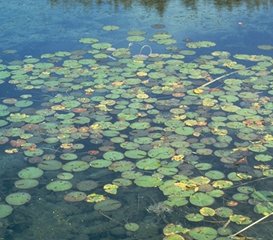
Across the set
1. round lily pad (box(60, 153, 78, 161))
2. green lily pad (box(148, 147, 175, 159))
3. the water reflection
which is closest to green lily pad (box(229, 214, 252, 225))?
green lily pad (box(148, 147, 175, 159))

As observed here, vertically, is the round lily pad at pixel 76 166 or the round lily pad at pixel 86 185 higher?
the round lily pad at pixel 76 166

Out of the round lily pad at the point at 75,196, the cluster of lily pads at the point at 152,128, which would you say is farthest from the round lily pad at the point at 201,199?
the round lily pad at the point at 75,196

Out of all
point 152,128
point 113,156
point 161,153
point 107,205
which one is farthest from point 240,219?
point 152,128

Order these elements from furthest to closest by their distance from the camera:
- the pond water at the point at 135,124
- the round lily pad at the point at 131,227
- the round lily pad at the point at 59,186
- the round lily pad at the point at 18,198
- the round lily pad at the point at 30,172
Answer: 1. the round lily pad at the point at 30,172
2. the round lily pad at the point at 59,186
3. the round lily pad at the point at 18,198
4. the pond water at the point at 135,124
5. the round lily pad at the point at 131,227

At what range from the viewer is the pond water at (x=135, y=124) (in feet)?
10.8

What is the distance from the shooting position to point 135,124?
14.0 ft

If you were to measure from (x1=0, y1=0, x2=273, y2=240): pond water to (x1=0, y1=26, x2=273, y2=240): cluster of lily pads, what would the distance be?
1 centimetres

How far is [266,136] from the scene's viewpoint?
4109 mm

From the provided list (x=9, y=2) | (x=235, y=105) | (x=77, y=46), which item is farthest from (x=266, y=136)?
(x=9, y=2)

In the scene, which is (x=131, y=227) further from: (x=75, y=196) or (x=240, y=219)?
(x=240, y=219)

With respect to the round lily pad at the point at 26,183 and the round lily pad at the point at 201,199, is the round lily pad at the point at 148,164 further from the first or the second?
the round lily pad at the point at 26,183

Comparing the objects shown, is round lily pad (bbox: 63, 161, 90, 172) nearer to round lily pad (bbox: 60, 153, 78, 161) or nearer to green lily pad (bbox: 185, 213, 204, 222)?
round lily pad (bbox: 60, 153, 78, 161)

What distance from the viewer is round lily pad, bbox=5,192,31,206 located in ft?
11.2

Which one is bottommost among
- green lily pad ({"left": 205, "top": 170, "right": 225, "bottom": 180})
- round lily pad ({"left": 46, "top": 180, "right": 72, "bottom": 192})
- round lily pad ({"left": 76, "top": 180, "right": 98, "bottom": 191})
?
green lily pad ({"left": 205, "top": 170, "right": 225, "bottom": 180})
